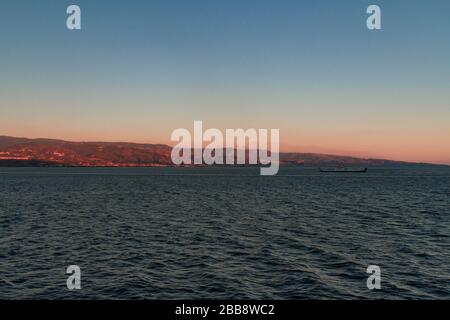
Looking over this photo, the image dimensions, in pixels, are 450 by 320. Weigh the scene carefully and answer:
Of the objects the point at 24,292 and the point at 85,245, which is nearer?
the point at 24,292

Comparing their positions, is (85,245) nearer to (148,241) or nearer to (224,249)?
(148,241)

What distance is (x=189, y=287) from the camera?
27344 mm

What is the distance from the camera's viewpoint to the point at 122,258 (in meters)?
35.4
